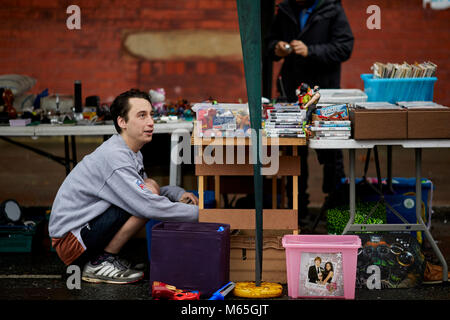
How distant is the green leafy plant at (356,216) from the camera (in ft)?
14.9

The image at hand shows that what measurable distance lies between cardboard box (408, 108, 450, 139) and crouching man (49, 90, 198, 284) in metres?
1.40

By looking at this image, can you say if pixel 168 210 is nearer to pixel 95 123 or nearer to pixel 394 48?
pixel 95 123

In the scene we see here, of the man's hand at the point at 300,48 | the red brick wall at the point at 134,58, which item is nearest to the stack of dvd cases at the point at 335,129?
the man's hand at the point at 300,48

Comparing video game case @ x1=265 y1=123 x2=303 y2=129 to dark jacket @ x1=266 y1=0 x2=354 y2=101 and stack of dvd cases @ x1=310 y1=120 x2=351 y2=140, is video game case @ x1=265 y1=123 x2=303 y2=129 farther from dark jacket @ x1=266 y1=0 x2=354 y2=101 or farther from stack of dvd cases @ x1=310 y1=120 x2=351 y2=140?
dark jacket @ x1=266 y1=0 x2=354 y2=101

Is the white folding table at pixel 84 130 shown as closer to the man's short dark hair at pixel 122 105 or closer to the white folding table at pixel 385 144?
the man's short dark hair at pixel 122 105

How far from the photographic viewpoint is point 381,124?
13.6 ft

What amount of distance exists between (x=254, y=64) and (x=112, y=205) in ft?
4.68

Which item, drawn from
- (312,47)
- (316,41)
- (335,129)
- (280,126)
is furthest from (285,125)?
(316,41)

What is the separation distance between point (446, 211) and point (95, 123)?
325 centimetres

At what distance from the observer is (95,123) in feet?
17.1

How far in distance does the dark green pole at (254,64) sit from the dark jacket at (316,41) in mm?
2065

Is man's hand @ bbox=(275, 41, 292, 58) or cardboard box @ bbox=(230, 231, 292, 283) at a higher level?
man's hand @ bbox=(275, 41, 292, 58)

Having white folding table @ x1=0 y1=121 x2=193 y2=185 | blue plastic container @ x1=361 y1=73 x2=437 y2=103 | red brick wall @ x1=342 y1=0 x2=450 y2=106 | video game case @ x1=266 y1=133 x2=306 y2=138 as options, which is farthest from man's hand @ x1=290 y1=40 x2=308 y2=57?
red brick wall @ x1=342 y1=0 x2=450 y2=106

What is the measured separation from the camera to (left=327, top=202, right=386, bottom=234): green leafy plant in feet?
14.9
